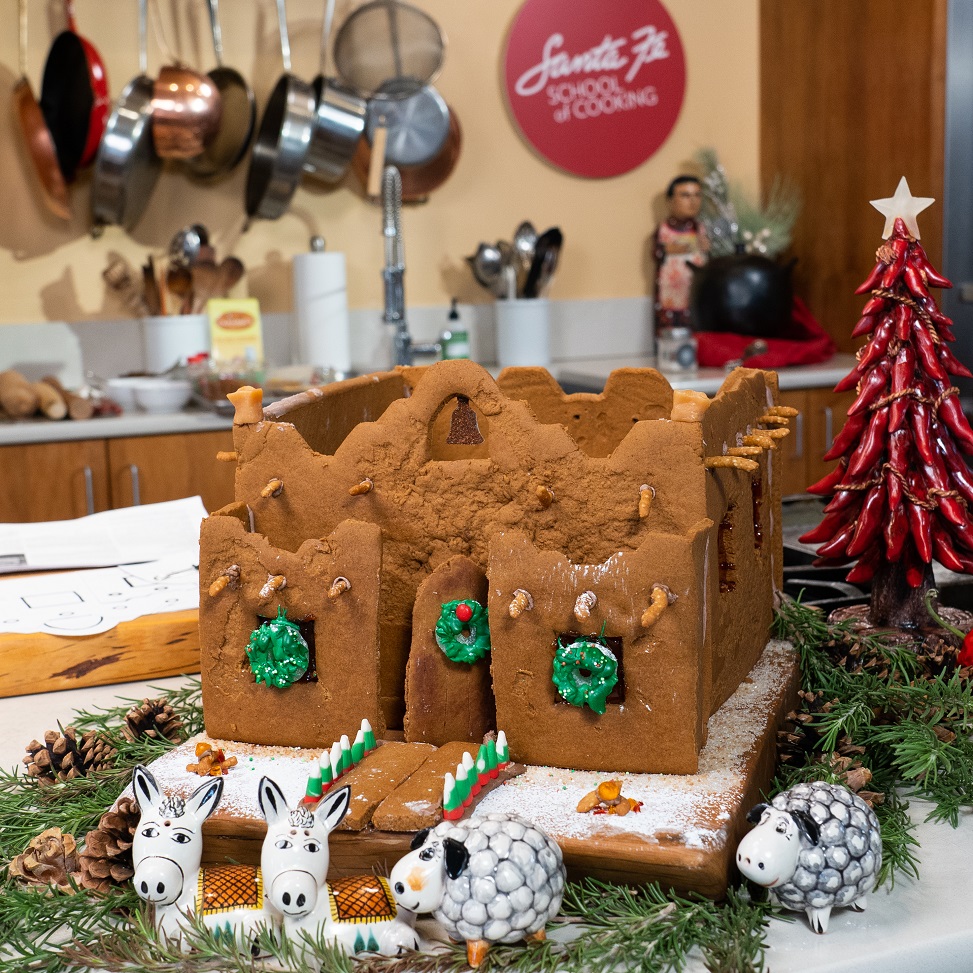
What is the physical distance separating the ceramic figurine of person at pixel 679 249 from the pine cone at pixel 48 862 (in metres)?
2.64

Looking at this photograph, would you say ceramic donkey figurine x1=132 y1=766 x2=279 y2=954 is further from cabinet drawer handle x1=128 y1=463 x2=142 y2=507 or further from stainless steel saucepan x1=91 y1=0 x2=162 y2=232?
stainless steel saucepan x1=91 y1=0 x2=162 y2=232

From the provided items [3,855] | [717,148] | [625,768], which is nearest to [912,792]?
[625,768]

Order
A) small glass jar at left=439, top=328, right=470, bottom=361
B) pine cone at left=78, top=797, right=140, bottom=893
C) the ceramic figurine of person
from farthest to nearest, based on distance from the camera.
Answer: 1. the ceramic figurine of person
2. small glass jar at left=439, top=328, right=470, bottom=361
3. pine cone at left=78, top=797, right=140, bottom=893

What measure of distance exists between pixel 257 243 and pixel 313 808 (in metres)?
2.45

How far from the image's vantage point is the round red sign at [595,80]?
3117mm

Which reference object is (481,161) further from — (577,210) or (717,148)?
(717,148)

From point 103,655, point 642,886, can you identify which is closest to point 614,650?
point 642,886

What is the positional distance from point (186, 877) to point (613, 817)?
0.27 meters

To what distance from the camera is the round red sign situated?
312 cm

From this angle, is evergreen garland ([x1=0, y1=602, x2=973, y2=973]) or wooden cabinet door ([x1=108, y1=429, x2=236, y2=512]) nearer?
evergreen garland ([x1=0, y1=602, x2=973, y2=973])

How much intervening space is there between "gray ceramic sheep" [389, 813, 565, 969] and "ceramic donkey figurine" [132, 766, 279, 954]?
0.10 metres

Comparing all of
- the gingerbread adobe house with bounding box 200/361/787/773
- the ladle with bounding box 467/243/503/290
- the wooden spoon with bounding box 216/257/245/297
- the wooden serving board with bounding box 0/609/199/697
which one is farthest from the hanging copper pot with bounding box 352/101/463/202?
the gingerbread adobe house with bounding box 200/361/787/773

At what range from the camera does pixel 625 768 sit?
2.70 ft

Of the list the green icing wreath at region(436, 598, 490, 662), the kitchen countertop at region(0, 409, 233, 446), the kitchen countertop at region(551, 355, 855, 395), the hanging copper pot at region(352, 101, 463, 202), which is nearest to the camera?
the green icing wreath at region(436, 598, 490, 662)
